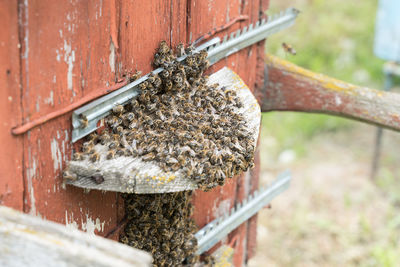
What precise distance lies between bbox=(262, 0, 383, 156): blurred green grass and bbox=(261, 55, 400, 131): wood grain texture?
4801 mm

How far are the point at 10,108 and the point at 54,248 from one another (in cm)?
56

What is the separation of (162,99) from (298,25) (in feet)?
29.1

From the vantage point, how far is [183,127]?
83.7 inches

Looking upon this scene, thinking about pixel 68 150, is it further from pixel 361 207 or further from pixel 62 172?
pixel 361 207

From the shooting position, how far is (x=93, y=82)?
6.50 feet

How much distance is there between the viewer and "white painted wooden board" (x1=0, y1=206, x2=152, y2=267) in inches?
51.6

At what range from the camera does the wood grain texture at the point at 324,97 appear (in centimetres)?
290

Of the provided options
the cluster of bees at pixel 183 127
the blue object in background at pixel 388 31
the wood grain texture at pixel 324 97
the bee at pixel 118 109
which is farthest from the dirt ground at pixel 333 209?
the bee at pixel 118 109

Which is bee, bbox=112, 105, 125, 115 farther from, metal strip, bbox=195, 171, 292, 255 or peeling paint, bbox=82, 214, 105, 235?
metal strip, bbox=195, 171, 292, 255

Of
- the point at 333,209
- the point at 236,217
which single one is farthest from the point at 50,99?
the point at 333,209

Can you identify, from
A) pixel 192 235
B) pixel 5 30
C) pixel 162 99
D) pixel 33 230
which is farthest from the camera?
pixel 192 235

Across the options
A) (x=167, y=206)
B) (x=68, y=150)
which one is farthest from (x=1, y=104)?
(x=167, y=206)

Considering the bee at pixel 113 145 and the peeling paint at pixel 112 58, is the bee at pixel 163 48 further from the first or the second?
the bee at pixel 113 145

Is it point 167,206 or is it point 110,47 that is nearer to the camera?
point 110,47
